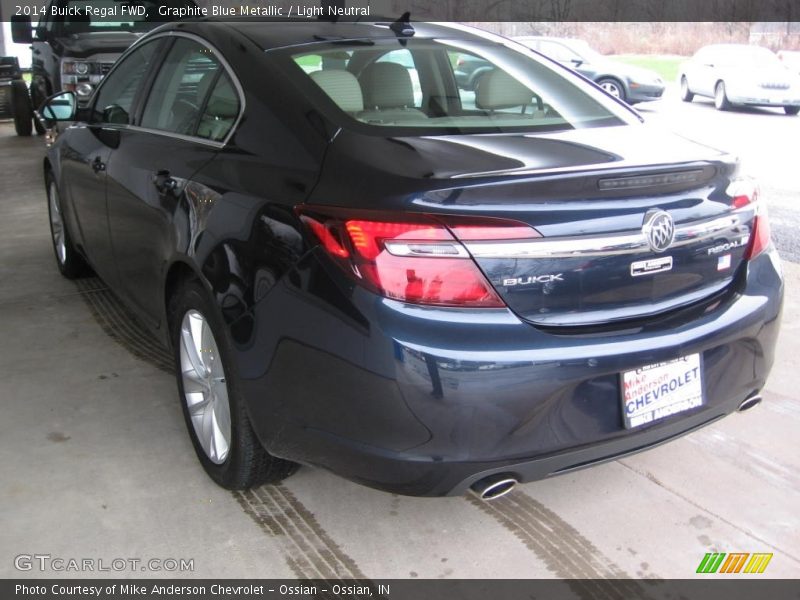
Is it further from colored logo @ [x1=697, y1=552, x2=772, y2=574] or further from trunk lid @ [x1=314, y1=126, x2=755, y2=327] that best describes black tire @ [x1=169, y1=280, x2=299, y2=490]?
colored logo @ [x1=697, y1=552, x2=772, y2=574]

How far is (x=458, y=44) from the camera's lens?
3254 millimetres

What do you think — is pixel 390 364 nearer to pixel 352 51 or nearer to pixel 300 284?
pixel 300 284

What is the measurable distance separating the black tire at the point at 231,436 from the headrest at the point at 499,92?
1192 millimetres

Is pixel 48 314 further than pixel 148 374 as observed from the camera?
Yes

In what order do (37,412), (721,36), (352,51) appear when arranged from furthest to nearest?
(721,36), (37,412), (352,51)

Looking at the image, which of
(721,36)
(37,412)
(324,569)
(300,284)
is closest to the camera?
(300,284)

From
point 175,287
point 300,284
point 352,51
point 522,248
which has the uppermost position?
point 352,51

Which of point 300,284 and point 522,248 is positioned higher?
point 522,248

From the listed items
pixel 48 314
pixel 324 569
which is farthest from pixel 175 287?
pixel 48 314

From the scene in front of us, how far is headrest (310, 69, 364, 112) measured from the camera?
2625 millimetres

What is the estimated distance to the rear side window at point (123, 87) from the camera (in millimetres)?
3676

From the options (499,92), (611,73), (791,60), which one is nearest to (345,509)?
(499,92)

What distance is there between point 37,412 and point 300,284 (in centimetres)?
186

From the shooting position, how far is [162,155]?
3.11 meters
